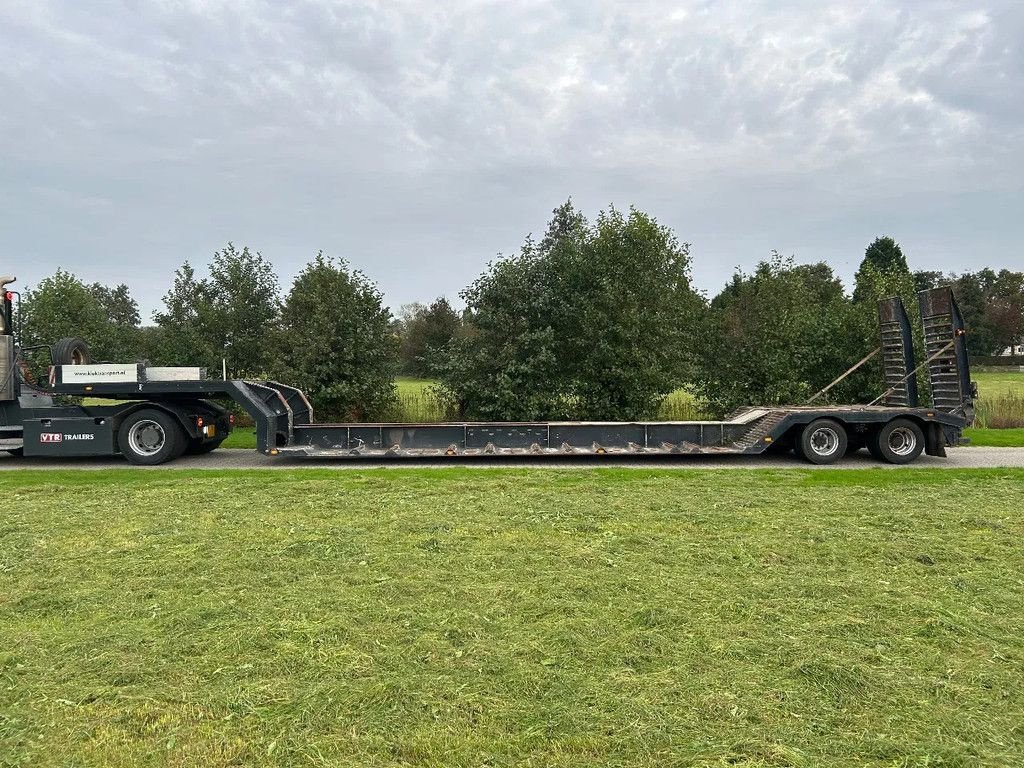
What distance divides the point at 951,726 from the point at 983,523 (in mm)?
5219

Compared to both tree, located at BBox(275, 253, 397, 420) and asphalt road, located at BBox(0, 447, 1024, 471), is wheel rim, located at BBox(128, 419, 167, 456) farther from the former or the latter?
tree, located at BBox(275, 253, 397, 420)

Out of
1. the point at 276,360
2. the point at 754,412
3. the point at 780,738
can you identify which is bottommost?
the point at 780,738

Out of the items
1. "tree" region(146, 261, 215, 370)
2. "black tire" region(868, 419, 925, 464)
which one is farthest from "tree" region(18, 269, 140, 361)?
"black tire" region(868, 419, 925, 464)

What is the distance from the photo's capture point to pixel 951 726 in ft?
11.2

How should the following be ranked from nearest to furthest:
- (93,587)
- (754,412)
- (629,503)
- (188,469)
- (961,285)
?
(93,587) < (629,503) < (188,469) < (754,412) < (961,285)

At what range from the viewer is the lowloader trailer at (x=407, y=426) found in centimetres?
1320

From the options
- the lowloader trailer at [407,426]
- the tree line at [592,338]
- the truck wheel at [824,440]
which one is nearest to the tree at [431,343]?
the tree line at [592,338]

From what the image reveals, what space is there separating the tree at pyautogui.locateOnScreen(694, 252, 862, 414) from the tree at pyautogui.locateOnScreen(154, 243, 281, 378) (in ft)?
41.5

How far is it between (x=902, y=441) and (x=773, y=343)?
228 inches

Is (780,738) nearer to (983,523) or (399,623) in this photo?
(399,623)

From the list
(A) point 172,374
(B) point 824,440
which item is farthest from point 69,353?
(B) point 824,440

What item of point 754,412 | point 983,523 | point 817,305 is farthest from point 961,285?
point 983,523

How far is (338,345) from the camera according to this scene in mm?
18812

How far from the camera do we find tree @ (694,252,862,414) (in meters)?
18.6
